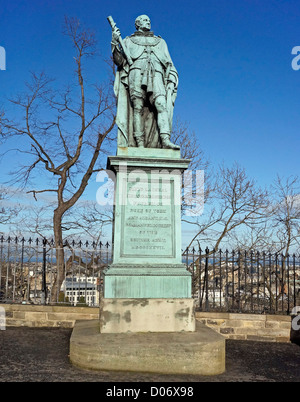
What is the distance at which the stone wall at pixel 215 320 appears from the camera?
297 inches

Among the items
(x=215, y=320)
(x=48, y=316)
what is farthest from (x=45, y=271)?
(x=215, y=320)

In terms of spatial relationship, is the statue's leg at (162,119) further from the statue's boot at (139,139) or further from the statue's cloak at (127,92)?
the statue's boot at (139,139)

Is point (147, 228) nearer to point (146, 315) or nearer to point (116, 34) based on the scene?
point (146, 315)

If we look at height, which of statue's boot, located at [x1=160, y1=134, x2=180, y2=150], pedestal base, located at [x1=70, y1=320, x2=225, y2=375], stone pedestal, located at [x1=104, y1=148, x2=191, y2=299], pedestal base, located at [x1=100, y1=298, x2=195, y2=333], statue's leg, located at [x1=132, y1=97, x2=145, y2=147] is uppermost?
statue's leg, located at [x1=132, y1=97, x2=145, y2=147]

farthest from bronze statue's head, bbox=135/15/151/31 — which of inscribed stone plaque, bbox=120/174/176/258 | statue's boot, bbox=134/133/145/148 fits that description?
inscribed stone plaque, bbox=120/174/176/258

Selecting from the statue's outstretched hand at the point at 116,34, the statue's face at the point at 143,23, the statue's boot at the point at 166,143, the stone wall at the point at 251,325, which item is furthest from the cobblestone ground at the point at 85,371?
the statue's face at the point at 143,23

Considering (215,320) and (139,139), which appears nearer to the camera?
(139,139)

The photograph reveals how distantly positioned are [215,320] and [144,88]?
5022 mm

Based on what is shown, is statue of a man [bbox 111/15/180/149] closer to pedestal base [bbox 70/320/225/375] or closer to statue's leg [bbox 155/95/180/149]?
statue's leg [bbox 155/95/180/149]

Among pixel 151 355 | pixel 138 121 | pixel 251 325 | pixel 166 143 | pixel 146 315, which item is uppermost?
pixel 138 121

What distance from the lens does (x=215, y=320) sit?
25.3 feet

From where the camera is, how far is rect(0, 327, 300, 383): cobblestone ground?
3896 millimetres

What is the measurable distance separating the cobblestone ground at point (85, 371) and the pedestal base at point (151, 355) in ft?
0.29
